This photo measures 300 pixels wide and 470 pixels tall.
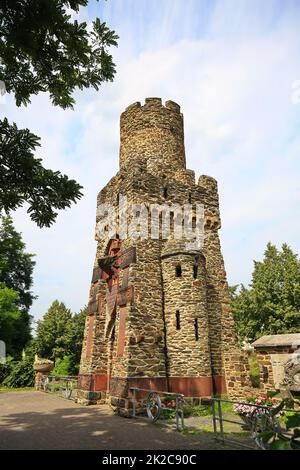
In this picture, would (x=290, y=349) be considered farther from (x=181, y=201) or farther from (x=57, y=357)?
(x=57, y=357)

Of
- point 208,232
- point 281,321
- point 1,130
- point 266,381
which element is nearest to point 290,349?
point 266,381

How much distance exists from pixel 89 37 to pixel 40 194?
346 centimetres

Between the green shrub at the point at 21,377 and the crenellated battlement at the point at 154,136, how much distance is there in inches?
625

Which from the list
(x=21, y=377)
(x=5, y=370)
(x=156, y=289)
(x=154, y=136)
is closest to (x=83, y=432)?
(x=156, y=289)

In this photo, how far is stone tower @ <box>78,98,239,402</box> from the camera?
38.6 feet

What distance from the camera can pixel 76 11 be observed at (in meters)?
6.50

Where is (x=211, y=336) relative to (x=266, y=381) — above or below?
above

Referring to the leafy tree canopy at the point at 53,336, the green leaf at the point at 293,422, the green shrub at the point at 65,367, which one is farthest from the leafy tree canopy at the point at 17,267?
the green leaf at the point at 293,422

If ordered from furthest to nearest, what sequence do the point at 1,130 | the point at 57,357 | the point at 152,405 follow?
the point at 57,357
the point at 152,405
the point at 1,130

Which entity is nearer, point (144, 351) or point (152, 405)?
point (152, 405)

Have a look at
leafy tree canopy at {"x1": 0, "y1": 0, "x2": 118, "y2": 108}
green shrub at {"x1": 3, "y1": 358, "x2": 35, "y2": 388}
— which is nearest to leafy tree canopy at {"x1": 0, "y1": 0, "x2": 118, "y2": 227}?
leafy tree canopy at {"x1": 0, "y1": 0, "x2": 118, "y2": 108}

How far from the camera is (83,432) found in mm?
8156
